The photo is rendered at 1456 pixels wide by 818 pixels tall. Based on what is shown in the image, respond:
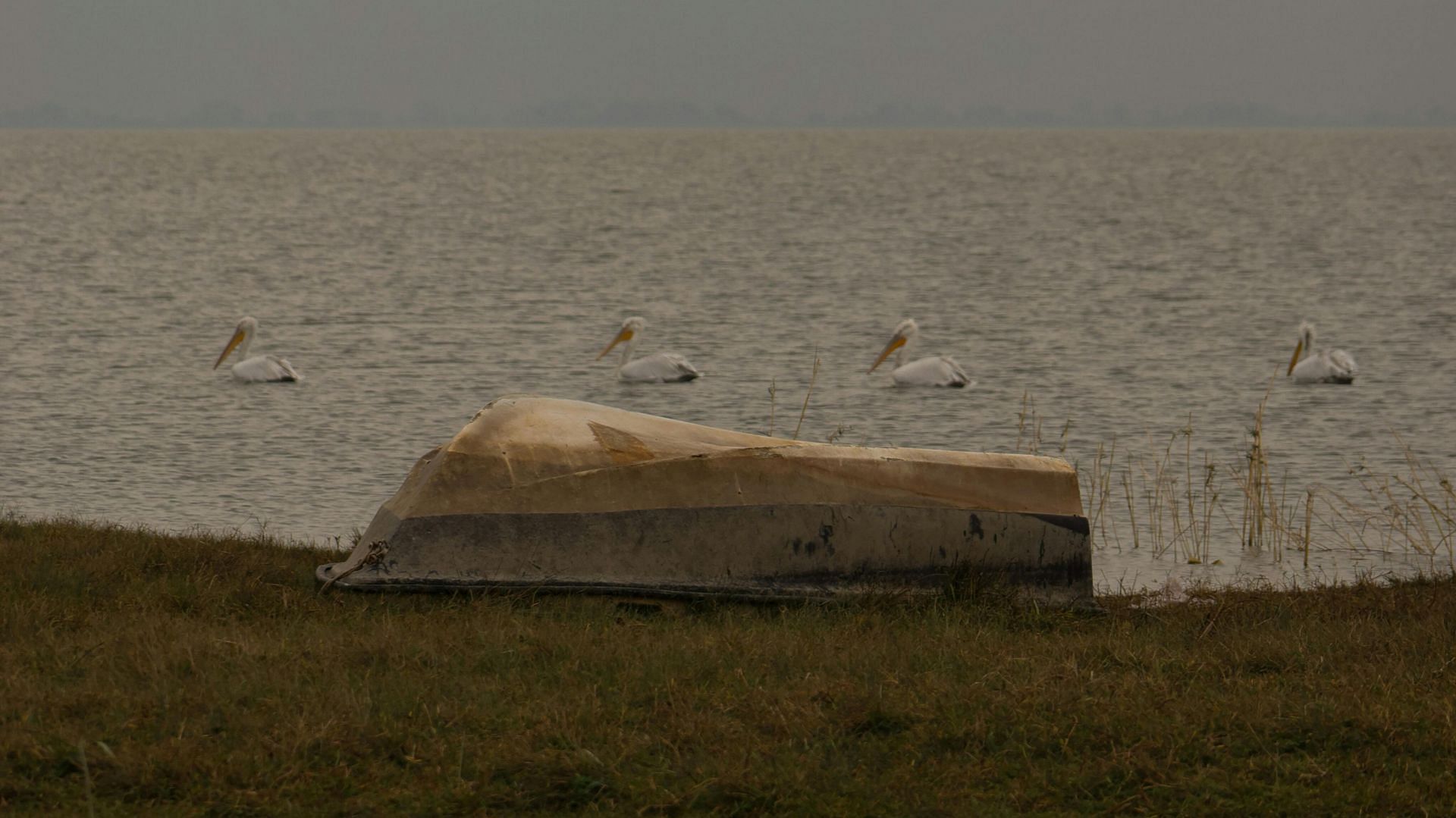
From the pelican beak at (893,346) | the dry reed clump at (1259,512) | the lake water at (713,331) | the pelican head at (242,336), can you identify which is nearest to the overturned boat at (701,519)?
the lake water at (713,331)

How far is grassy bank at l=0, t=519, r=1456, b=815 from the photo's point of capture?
5.39m

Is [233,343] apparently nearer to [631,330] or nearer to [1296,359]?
[631,330]

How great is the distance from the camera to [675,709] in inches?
240

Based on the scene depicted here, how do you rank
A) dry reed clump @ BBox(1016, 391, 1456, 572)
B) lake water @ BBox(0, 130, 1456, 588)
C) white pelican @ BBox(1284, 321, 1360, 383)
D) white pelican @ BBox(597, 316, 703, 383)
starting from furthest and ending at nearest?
white pelican @ BBox(597, 316, 703, 383) → white pelican @ BBox(1284, 321, 1360, 383) → lake water @ BBox(0, 130, 1456, 588) → dry reed clump @ BBox(1016, 391, 1456, 572)

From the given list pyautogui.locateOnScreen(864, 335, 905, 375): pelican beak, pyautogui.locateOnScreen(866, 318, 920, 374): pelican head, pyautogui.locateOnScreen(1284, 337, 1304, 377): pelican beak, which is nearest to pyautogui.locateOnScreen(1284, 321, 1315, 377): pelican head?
pyautogui.locateOnScreen(1284, 337, 1304, 377): pelican beak

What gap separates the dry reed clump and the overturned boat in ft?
14.2

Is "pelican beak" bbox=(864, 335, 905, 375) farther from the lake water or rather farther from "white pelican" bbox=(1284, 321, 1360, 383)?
"white pelican" bbox=(1284, 321, 1360, 383)

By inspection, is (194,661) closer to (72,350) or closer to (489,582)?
(489,582)

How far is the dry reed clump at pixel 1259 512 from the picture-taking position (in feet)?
42.5

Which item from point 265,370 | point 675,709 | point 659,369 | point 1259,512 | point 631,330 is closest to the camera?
point 675,709

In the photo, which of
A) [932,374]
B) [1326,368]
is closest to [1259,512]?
[932,374]

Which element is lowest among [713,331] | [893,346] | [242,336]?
[713,331]

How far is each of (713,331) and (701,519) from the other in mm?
24026

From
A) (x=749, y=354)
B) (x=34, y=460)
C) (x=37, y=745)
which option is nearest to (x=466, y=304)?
(x=749, y=354)
